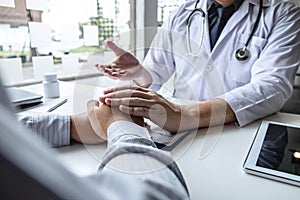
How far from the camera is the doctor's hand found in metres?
0.62

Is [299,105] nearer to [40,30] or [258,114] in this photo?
[258,114]

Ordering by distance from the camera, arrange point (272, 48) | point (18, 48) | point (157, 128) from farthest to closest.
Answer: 1. point (18, 48)
2. point (272, 48)
3. point (157, 128)

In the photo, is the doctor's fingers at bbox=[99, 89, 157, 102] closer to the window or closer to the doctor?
the doctor

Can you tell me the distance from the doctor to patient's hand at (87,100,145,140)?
2 cm

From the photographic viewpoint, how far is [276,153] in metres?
0.54

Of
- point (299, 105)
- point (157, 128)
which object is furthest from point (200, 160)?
point (299, 105)

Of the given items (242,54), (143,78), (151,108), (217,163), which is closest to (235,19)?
(242,54)

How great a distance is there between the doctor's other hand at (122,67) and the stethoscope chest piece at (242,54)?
0.39 m

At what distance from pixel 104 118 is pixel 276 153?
1.27ft

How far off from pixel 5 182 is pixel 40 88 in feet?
3.38

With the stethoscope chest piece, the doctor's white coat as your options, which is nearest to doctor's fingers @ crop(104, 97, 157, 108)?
the doctor's white coat

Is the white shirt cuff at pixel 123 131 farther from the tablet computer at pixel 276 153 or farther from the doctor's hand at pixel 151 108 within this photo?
the tablet computer at pixel 276 153

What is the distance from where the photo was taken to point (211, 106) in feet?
2.31

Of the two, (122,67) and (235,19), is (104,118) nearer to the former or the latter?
(122,67)
